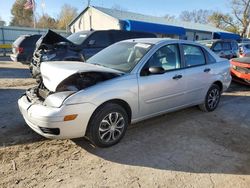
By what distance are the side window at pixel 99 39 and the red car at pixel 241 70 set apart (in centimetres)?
482

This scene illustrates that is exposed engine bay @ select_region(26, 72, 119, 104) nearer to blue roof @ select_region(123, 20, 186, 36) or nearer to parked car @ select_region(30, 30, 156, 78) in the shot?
parked car @ select_region(30, 30, 156, 78)

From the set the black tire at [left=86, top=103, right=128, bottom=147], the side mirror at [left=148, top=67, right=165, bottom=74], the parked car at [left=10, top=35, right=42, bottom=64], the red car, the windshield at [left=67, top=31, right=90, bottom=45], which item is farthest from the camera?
the parked car at [left=10, top=35, right=42, bottom=64]

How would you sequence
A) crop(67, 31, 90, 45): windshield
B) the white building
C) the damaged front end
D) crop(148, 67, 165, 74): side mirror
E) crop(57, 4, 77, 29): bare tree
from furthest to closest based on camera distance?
crop(57, 4, 77, 29): bare tree → the white building → crop(67, 31, 90, 45): windshield → the damaged front end → crop(148, 67, 165, 74): side mirror

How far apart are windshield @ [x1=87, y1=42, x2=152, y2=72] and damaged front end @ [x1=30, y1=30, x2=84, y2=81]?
111 inches

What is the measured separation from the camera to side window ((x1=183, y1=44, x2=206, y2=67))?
4758 millimetres

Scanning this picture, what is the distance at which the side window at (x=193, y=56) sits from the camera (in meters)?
4.76

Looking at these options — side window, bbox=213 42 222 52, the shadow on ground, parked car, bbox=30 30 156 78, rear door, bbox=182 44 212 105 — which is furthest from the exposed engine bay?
side window, bbox=213 42 222 52

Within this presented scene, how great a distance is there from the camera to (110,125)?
11.9 feet

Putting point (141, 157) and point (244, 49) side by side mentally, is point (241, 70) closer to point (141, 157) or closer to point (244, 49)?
point (141, 157)

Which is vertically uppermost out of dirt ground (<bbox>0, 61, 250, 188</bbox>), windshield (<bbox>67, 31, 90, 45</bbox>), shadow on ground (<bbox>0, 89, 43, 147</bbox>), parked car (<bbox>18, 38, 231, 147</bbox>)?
windshield (<bbox>67, 31, 90, 45</bbox>)

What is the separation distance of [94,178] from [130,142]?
3.58ft

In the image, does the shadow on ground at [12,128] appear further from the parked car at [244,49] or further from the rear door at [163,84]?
the parked car at [244,49]

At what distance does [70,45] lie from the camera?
7883mm

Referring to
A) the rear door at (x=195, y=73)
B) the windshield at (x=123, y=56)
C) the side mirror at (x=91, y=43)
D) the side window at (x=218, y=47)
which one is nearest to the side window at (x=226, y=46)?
the side window at (x=218, y=47)
